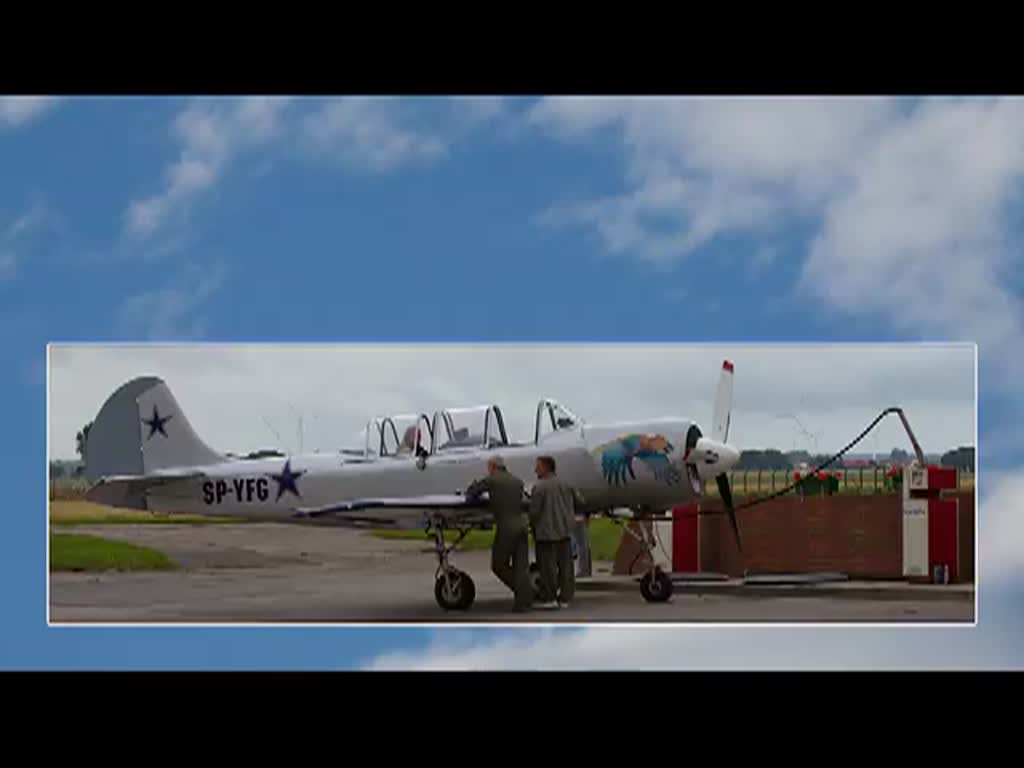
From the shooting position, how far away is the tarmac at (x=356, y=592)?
1407cm

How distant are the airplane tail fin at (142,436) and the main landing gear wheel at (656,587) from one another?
499 cm

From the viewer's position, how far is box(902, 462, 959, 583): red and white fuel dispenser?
15500 millimetres

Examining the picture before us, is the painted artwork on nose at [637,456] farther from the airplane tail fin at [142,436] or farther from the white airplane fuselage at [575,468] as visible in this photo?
the airplane tail fin at [142,436]

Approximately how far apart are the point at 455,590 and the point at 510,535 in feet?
3.29

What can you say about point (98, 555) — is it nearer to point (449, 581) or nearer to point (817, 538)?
point (449, 581)

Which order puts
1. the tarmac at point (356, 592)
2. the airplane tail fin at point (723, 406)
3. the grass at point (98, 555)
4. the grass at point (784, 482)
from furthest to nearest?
1. the grass at point (784, 482)
2. the grass at point (98, 555)
3. the airplane tail fin at point (723, 406)
4. the tarmac at point (356, 592)

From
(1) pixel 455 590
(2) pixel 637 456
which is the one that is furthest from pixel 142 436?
(2) pixel 637 456

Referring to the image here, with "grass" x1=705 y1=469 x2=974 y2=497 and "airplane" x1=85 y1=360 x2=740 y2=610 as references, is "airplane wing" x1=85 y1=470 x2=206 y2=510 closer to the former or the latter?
"airplane" x1=85 y1=360 x2=740 y2=610

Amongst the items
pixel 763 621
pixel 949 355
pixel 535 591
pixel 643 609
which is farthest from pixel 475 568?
pixel 949 355

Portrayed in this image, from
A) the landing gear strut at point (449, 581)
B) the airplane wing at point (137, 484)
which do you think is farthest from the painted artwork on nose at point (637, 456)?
the airplane wing at point (137, 484)

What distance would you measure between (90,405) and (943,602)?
8.78 meters

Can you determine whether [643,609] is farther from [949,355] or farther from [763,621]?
[949,355]

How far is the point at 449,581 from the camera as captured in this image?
15.4m

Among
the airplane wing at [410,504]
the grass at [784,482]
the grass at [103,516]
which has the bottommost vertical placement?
the grass at [103,516]
